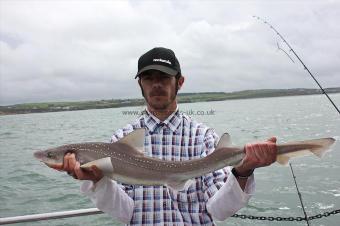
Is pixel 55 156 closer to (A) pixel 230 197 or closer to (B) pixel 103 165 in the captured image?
(B) pixel 103 165

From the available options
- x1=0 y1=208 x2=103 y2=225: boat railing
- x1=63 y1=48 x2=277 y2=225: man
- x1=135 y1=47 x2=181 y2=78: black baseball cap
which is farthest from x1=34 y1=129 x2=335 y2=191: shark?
x1=0 y1=208 x2=103 y2=225: boat railing

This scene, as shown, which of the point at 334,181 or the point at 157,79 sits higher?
the point at 157,79

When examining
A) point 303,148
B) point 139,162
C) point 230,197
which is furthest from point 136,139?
point 303,148

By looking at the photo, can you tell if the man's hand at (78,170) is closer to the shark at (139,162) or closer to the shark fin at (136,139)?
the shark at (139,162)

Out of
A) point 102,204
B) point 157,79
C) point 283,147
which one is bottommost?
point 102,204

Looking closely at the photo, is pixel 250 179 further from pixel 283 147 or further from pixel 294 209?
pixel 294 209

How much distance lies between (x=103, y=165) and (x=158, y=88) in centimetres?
87

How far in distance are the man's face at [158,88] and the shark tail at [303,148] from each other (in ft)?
3.72

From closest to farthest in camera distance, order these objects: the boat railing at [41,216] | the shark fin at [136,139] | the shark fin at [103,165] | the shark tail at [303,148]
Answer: the shark tail at [303,148] → the shark fin at [103,165] → the shark fin at [136,139] → the boat railing at [41,216]

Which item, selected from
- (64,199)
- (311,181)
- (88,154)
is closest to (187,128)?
(88,154)

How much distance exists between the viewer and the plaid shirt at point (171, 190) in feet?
12.0

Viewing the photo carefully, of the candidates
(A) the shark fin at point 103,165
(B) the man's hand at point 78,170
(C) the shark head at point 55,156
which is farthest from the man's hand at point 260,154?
(C) the shark head at point 55,156

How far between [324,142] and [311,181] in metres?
14.1

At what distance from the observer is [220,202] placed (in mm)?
3576
